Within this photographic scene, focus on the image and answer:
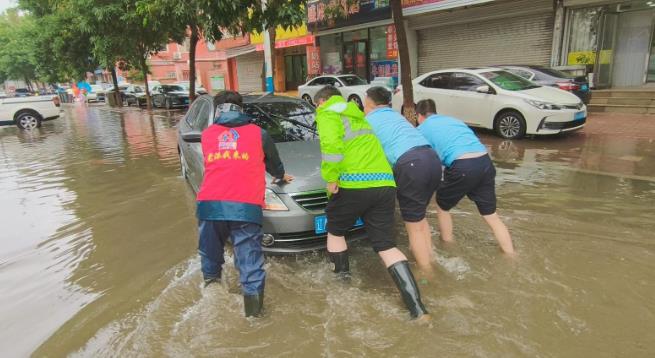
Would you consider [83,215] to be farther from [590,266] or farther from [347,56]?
[347,56]

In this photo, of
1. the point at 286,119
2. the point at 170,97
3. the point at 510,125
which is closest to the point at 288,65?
the point at 170,97

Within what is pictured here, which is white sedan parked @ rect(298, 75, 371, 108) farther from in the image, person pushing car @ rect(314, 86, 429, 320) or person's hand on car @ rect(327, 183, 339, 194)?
person's hand on car @ rect(327, 183, 339, 194)

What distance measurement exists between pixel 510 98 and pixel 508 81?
0.71 meters

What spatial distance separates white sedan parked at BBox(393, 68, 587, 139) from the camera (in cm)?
867

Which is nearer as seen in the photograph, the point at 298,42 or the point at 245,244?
the point at 245,244

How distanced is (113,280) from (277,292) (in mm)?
1527

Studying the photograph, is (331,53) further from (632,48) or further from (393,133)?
(393,133)

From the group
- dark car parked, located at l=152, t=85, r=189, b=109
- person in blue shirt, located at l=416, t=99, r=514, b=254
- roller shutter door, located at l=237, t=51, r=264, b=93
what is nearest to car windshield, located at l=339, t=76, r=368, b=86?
dark car parked, located at l=152, t=85, r=189, b=109

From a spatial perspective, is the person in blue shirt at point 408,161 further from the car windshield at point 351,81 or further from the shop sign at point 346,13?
the car windshield at point 351,81

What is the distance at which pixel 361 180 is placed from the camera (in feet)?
10.2

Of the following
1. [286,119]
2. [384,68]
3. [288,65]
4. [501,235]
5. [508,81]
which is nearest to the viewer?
[501,235]

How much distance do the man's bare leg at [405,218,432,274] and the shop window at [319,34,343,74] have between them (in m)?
18.3

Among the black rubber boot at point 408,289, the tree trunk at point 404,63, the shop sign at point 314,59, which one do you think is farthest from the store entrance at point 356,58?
the black rubber boot at point 408,289

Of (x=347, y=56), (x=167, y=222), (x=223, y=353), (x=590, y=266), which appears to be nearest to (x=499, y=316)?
(x=590, y=266)
